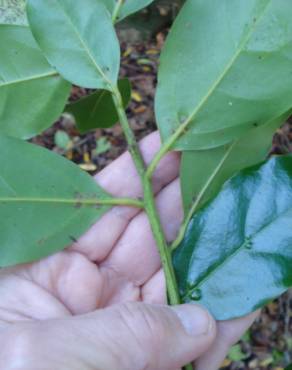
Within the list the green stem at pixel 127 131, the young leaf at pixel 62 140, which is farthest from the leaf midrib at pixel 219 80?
the young leaf at pixel 62 140

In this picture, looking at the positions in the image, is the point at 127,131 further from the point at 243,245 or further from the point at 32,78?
the point at 243,245

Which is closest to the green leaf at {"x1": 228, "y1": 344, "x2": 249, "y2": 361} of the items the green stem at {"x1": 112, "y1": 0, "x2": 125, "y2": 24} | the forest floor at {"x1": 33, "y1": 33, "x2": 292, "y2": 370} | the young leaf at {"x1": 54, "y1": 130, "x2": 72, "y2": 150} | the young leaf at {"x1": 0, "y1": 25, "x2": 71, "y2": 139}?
the forest floor at {"x1": 33, "y1": 33, "x2": 292, "y2": 370}

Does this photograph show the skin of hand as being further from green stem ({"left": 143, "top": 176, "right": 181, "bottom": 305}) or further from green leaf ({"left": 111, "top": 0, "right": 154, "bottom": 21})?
green leaf ({"left": 111, "top": 0, "right": 154, "bottom": 21})

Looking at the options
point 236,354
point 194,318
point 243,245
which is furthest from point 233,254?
point 236,354

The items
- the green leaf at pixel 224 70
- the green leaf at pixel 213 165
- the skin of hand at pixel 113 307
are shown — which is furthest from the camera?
the green leaf at pixel 213 165

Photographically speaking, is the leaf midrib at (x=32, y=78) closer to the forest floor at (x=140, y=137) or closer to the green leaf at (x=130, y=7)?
the green leaf at (x=130, y=7)

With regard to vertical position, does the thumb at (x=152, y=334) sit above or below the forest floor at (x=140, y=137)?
above
